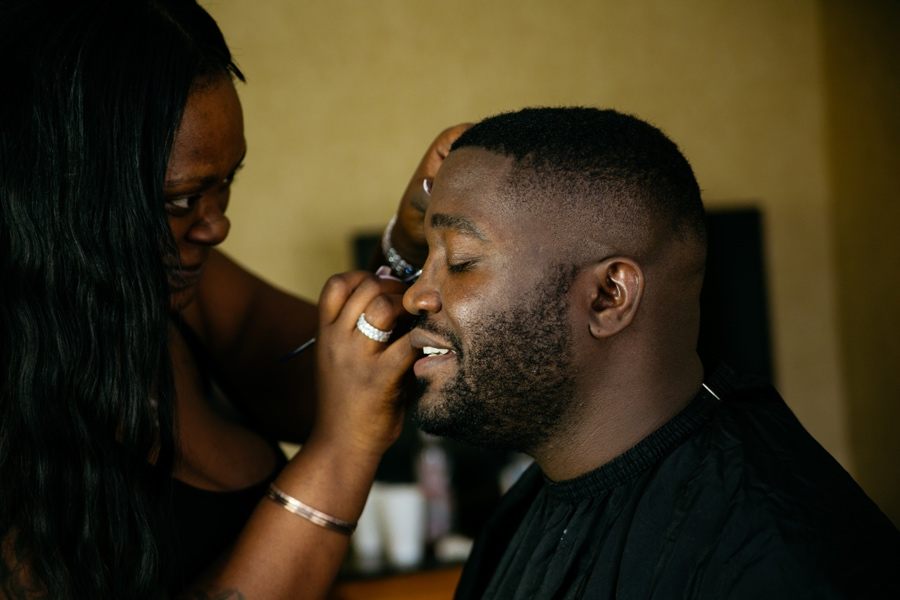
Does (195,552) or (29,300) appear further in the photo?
(195,552)

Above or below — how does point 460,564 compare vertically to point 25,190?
below

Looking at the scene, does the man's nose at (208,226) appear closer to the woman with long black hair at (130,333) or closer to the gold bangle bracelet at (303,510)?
the woman with long black hair at (130,333)

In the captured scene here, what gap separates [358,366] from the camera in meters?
1.36

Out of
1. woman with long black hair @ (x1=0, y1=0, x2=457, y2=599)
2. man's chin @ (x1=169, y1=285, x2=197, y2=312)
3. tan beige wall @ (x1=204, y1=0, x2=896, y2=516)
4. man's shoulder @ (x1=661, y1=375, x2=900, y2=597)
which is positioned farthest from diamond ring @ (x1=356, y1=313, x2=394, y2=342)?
tan beige wall @ (x1=204, y1=0, x2=896, y2=516)

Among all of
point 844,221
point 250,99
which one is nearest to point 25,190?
point 250,99

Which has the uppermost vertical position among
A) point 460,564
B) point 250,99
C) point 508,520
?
point 250,99

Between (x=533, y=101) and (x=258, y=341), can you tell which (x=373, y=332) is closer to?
(x=258, y=341)

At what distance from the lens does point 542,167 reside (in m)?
1.21

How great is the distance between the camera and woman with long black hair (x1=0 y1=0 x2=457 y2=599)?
1.19 metres

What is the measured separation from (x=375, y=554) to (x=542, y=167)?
7.10 feet

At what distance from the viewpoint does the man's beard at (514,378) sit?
1.21 metres

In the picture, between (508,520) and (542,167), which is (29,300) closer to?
(542,167)

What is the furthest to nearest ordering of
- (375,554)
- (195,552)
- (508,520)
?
(375,554) < (508,520) < (195,552)

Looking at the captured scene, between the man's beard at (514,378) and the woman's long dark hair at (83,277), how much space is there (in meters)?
0.40
